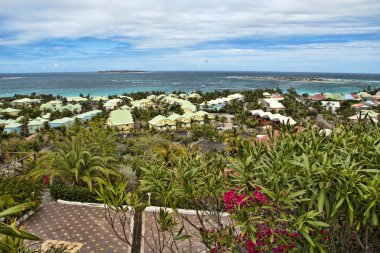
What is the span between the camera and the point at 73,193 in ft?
37.5

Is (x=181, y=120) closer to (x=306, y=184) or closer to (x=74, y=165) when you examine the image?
(x=74, y=165)

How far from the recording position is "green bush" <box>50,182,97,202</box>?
11367 millimetres

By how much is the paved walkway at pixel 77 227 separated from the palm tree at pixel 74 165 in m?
1.46

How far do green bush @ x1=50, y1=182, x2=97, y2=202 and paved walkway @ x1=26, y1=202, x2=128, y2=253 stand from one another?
0.87 m

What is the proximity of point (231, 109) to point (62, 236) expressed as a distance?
39748mm

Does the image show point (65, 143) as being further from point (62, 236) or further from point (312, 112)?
point (312, 112)

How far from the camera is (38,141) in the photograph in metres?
27.1

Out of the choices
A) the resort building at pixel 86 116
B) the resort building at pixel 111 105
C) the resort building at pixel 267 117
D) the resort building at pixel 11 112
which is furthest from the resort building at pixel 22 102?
the resort building at pixel 267 117

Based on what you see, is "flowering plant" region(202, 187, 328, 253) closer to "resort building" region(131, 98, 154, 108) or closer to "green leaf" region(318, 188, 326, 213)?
"green leaf" region(318, 188, 326, 213)

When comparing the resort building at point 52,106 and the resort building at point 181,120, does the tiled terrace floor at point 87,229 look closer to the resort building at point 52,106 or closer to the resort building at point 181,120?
the resort building at point 181,120

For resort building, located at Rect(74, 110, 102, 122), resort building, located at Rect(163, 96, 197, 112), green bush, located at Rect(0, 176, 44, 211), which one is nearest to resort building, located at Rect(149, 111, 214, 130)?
resort building, located at Rect(163, 96, 197, 112)

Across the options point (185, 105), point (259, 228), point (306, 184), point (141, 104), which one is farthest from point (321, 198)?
point (141, 104)

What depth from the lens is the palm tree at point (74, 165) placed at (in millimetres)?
11703

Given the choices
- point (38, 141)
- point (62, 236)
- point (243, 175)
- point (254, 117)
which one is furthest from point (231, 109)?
point (243, 175)
